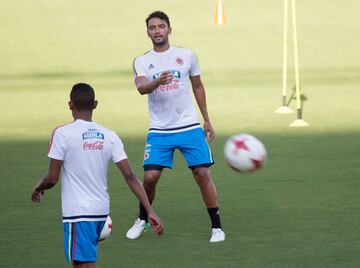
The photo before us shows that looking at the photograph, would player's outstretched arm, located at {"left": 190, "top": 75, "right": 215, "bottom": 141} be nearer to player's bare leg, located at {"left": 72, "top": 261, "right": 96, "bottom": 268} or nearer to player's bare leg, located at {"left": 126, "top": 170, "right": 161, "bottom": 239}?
player's bare leg, located at {"left": 126, "top": 170, "right": 161, "bottom": 239}

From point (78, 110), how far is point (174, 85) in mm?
3064

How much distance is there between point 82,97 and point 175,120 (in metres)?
3.15

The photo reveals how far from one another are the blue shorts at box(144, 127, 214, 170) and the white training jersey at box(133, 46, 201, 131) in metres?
0.09

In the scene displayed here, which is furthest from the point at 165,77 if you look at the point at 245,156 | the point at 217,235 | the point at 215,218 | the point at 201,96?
the point at 217,235

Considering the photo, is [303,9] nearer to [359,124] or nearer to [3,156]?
[359,124]

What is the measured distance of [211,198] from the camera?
11.3 m

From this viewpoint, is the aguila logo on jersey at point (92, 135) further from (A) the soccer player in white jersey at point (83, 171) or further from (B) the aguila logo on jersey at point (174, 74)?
(B) the aguila logo on jersey at point (174, 74)

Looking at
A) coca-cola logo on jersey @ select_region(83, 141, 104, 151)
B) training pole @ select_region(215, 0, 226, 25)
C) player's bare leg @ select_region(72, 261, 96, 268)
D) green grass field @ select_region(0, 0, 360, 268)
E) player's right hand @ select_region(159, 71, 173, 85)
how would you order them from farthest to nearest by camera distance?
training pole @ select_region(215, 0, 226, 25) → green grass field @ select_region(0, 0, 360, 268) → player's right hand @ select_region(159, 71, 173, 85) → player's bare leg @ select_region(72, 261, 96, 268) → coca-cola logo on jersey @ select_region(83, 141, 104, 151)

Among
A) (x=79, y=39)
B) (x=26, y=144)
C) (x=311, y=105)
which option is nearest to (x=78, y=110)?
(x=26, y=144)

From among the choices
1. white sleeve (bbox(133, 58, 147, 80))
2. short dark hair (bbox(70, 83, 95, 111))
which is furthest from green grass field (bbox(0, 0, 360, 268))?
short dark hair (bbox(70, 83, 95, 111))

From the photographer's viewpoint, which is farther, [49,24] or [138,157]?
[49,24]

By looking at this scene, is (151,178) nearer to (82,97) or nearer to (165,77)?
(165,77)

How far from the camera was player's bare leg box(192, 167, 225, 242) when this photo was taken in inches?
441

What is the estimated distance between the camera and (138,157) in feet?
53.5
